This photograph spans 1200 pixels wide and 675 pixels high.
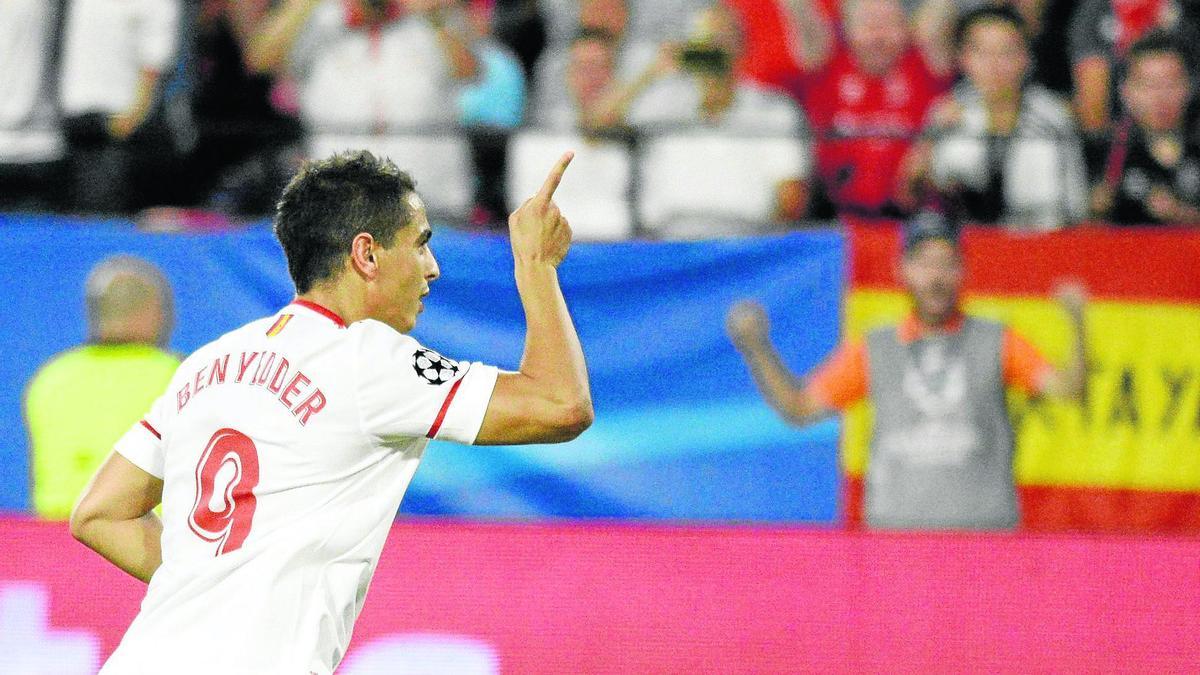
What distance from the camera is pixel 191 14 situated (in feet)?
27.5

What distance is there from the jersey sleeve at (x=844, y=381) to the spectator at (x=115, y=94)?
333 centimetres

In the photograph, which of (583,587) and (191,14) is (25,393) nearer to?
(191,14)

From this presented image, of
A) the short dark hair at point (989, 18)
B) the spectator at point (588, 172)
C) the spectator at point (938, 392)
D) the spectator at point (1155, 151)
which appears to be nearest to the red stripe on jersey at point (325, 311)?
the spectator at point (938, 392)

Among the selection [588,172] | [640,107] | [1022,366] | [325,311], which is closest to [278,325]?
[325,311]

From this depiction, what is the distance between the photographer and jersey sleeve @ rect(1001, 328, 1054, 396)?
6.61 metres

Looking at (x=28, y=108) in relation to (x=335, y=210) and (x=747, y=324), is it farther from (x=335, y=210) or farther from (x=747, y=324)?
(x=335, y=210)

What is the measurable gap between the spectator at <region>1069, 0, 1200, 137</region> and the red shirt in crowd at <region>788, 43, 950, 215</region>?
2.37 ft

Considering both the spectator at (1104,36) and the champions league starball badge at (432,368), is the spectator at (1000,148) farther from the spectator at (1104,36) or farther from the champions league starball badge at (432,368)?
the champions league starball badge at (432,368)

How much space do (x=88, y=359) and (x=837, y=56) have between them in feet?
13.6

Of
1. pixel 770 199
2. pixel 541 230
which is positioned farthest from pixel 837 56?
pixel 541 230

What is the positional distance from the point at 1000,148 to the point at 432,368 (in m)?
5.04

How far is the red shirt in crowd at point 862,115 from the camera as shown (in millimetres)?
7855

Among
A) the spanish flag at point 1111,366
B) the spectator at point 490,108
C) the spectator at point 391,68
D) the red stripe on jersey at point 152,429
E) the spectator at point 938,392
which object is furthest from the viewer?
the spectator at point 391,68

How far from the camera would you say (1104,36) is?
8.42 m
